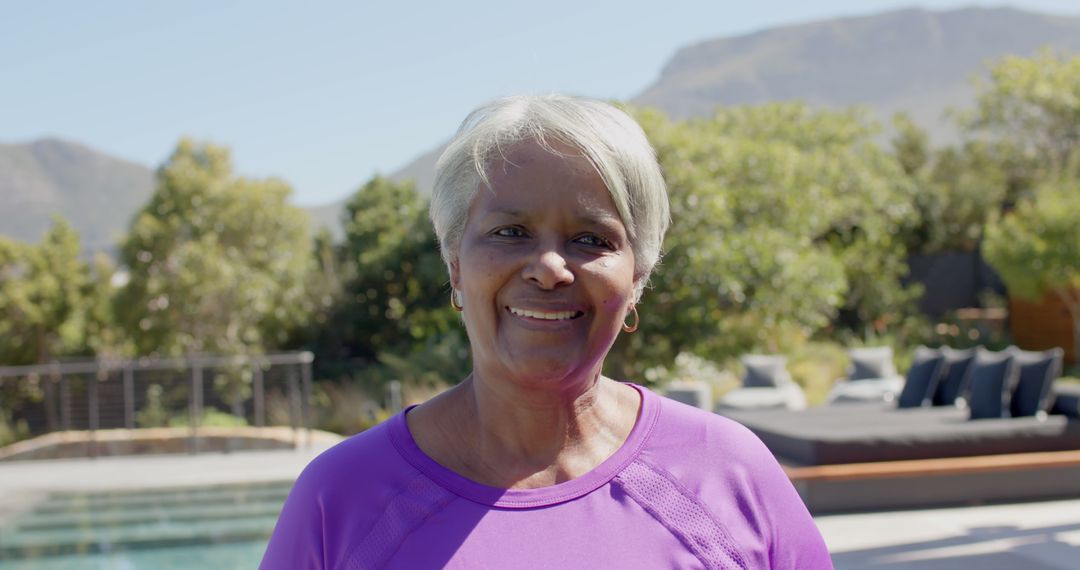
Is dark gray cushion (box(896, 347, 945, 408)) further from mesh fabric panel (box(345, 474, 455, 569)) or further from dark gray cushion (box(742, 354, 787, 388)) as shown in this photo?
mesh fabric panel (box(345, 474, 455, 569))

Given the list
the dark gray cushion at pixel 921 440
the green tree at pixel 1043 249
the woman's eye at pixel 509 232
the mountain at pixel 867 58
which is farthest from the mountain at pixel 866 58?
the woman's eye at pixel 509 232

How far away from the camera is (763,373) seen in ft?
35.8

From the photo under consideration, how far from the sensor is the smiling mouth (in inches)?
50.4

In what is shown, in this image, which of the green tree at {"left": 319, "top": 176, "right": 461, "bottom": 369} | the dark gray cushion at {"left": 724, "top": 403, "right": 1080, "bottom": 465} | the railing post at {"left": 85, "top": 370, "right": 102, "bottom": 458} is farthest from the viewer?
the green tree at {"left": 319, "top": 176, "right": 461, "bottom": 369}

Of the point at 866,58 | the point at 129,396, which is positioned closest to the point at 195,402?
the point at 129,396

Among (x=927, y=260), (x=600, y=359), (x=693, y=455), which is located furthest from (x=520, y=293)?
(x=927, y=260)

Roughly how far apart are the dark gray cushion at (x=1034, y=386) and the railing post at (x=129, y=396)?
9408 millimetres

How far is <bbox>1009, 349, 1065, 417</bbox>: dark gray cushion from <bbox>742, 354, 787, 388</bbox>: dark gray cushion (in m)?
3.47

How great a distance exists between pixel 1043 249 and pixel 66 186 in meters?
85.5

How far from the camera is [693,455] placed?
4.39 feet

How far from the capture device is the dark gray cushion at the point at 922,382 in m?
8.87

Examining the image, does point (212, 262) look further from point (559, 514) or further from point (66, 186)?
point (66, 186)

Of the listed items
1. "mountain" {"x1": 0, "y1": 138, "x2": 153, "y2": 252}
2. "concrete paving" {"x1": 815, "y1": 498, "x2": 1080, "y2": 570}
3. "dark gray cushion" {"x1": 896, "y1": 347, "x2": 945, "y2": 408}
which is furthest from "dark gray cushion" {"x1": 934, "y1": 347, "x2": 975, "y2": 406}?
"mountain" {"x1": 0, "y1": 138, "x2": 153, "y2": 252}

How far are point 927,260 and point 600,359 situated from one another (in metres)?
20.9
